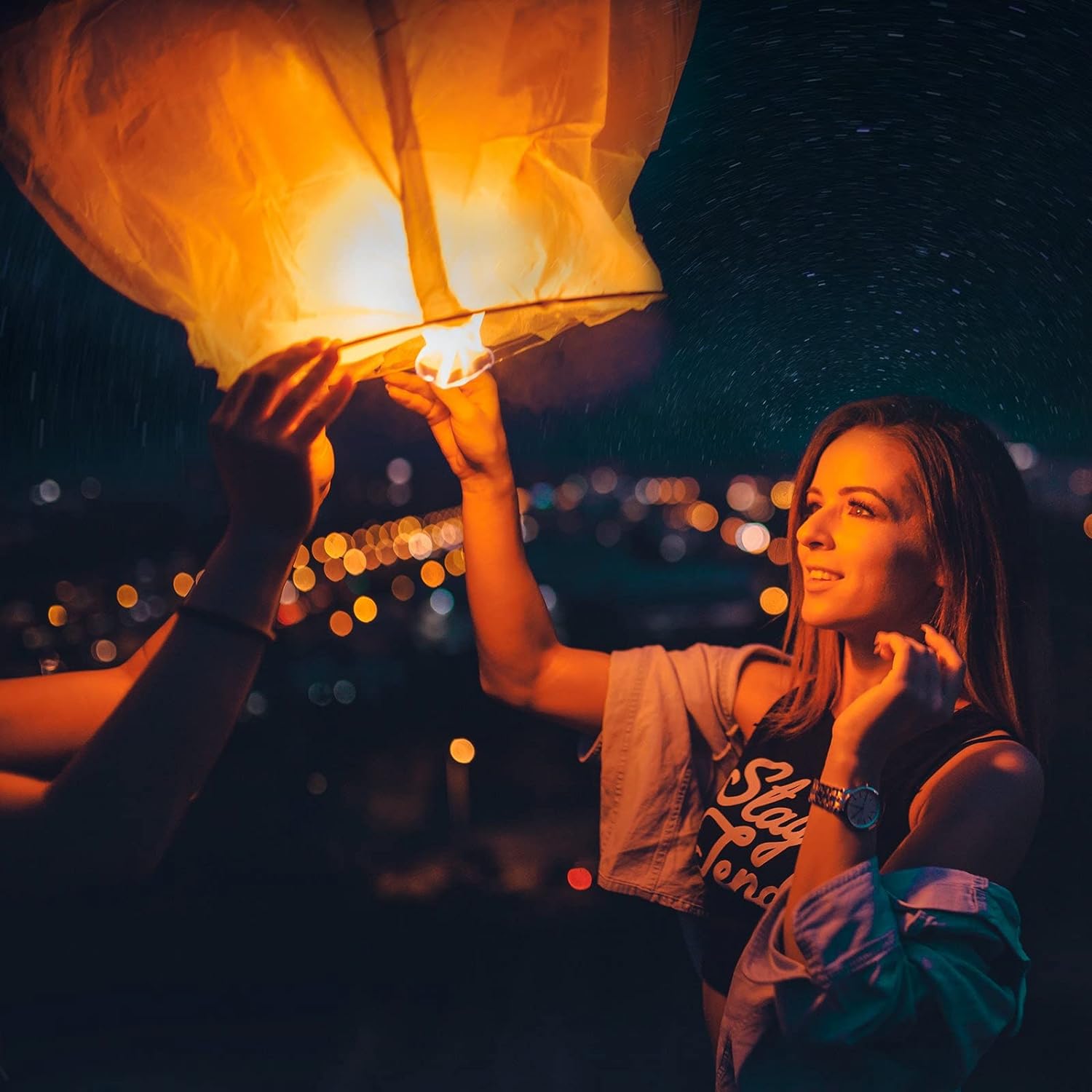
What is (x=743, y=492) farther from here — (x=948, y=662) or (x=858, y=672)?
(x=948, y=662)

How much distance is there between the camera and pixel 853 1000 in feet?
3.50

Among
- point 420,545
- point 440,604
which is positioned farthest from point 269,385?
point 420,545

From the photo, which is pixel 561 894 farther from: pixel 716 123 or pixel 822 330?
pixel 716 123

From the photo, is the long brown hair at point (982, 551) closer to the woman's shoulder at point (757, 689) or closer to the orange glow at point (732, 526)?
the woman's shoulder at point (757, 689)

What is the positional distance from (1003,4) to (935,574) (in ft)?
2.68

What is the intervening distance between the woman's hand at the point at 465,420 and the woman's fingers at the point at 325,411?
287mm

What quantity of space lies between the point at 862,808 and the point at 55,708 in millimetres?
1100

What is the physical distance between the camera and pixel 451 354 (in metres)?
1.17

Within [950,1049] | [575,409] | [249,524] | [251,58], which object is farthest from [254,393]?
[950,1049]

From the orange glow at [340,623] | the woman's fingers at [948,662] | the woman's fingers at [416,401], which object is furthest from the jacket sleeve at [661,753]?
the orange glow at [340,623]

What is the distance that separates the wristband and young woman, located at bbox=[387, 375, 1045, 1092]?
47 centimetres

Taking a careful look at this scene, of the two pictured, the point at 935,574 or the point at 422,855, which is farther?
the point at 422,855

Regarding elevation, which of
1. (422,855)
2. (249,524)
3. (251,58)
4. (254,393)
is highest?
(251,58)

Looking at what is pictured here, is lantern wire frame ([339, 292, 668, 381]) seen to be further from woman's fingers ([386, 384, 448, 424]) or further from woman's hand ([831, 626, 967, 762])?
woman's hand ([831, 626, 967, 762])
